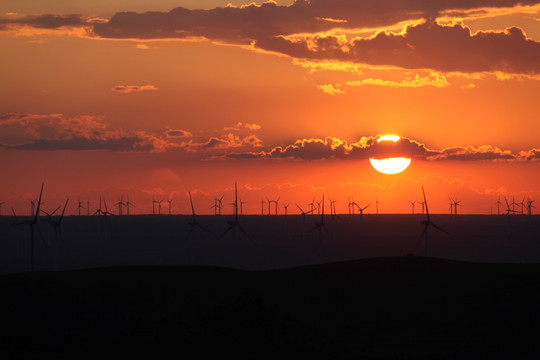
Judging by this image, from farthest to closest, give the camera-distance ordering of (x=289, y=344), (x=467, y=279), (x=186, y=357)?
1. (x=467, y=279)
2. (x=289, y=344)
3. (x=186, y=357)

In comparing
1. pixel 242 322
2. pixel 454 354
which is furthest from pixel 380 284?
pixel 242 322

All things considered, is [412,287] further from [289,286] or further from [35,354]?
[35,354]

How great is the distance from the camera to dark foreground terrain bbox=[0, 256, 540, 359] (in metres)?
57.1

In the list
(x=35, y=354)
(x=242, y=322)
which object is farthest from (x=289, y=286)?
(x=35, y=354)

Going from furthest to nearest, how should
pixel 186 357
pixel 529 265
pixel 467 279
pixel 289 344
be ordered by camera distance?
pixel 529 265, pixel 467 279, pixel 289 344, pixel 186 357

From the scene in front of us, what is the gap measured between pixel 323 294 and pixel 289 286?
391 centimetres

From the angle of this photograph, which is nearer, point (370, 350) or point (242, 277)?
point (370, 350)

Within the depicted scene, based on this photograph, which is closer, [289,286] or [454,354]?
[454,354]

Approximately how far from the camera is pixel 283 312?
3182 inches

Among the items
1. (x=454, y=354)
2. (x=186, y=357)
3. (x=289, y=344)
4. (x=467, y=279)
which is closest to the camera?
(x=186, y=357)

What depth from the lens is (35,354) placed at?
2116 inches

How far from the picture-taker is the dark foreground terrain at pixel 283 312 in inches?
2247

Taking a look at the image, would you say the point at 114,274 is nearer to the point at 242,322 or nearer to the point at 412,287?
the point at 412,287

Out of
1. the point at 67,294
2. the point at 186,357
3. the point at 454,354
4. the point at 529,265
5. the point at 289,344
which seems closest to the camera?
the point at 186,357
